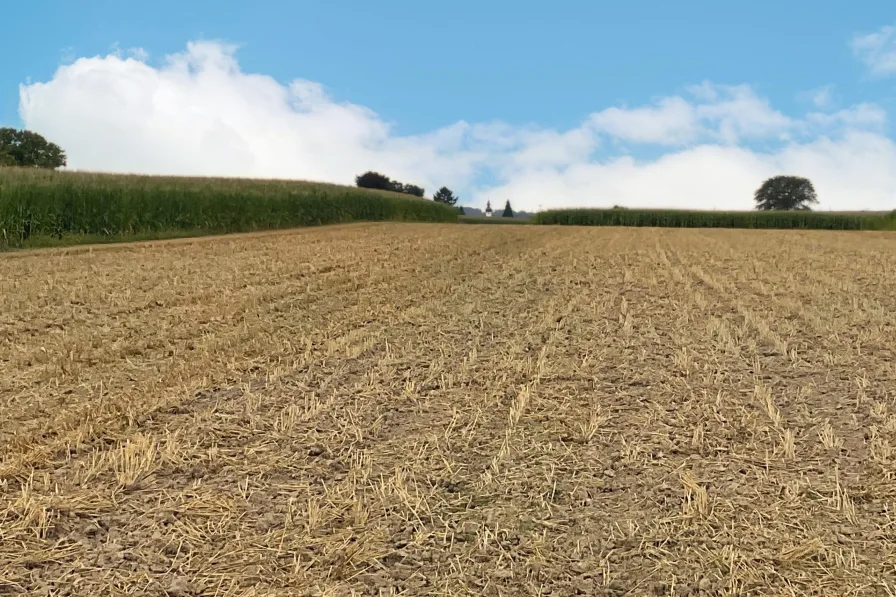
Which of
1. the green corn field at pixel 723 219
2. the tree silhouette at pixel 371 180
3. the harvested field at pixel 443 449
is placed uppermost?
the tree silhouette at pixel 371 180

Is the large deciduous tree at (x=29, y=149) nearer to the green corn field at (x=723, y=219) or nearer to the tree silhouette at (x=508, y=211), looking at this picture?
the green corn field at (x=723, y=219)

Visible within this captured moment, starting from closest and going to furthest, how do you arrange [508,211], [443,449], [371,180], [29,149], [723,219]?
[443,449]
[723,219]
[29,149]
[371,180]
[508,211]

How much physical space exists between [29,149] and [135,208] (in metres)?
41.5

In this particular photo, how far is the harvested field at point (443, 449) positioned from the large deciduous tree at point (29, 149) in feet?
176

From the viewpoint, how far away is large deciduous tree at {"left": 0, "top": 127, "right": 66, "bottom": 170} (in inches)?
2078

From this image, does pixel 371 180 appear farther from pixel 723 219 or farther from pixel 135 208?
pixel 135 208

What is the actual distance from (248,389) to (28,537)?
2.10m

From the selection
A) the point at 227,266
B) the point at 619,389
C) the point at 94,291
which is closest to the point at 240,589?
the point at 619,389

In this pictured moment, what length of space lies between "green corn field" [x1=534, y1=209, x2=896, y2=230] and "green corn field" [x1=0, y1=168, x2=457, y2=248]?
24.4 meters

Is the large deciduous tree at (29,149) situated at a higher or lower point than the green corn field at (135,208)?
higher

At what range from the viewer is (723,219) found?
49969 mm

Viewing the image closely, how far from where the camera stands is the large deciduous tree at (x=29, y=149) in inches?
2078

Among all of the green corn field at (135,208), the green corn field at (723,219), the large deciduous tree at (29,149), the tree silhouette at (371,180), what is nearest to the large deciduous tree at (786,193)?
the green corn field at (723,219)

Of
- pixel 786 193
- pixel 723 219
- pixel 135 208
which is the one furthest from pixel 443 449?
pixel 786 193
